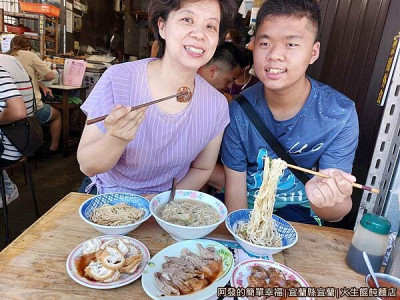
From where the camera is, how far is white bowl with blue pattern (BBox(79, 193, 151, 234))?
140cm

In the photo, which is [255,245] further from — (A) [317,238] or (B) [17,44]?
(B) [17,44]

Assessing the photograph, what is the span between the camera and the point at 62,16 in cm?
900

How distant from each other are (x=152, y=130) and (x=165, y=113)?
139 millimetres

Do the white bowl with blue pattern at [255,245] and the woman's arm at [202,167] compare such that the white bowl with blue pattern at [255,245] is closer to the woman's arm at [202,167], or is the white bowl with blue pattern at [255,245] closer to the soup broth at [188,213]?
the soup broth at [188,213]

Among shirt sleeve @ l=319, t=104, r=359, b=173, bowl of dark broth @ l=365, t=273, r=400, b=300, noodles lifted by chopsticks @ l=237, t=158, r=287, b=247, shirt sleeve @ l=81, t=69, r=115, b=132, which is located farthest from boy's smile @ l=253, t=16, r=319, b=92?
bowl of dark broth @ l=365, t=273, r=400, b=300

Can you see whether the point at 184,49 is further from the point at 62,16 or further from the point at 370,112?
the point at 62,16

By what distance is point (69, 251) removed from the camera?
1346 mm

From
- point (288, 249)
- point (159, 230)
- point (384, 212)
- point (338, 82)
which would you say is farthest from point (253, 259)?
point (338, 82)

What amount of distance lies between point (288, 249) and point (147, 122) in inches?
43.9

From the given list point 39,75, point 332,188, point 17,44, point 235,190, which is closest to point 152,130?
point 235,190

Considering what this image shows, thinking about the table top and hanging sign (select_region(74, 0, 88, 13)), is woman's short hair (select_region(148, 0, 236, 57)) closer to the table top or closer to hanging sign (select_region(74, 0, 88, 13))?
the table top

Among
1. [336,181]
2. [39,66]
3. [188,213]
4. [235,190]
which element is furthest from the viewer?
[39,66]

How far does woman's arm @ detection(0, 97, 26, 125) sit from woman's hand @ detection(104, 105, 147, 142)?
2449mm

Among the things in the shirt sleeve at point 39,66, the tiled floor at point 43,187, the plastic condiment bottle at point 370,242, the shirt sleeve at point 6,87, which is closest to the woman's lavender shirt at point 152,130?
the plastic condiment bottle at point 370,242
